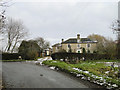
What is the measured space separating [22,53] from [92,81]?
2533 centimetres

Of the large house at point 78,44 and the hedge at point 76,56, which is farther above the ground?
the large house at point 78,44

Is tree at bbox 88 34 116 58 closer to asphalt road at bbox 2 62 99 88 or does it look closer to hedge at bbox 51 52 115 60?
hedge at bbox 51 52 115 60

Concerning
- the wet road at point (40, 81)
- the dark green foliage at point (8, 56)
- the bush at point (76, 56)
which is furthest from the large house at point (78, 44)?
the wet road at point (40, 81)

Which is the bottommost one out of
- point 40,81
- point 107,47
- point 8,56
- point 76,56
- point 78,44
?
point 40,81

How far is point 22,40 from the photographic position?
38.2 metres

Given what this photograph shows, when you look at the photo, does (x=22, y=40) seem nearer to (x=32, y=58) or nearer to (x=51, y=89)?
(x=32, y=58)

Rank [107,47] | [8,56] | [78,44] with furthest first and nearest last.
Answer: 1. [78,44]
2. [8,56]
3. [107,47]

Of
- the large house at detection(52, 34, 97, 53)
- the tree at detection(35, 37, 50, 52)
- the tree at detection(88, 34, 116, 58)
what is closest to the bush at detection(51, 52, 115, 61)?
the tree at detection(88, 34, 116, 58)

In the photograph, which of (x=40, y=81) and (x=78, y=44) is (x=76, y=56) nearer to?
(x=40, y=81)

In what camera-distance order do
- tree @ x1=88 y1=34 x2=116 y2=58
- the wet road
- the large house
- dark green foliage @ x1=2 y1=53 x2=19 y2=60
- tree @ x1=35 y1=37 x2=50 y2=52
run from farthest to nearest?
tree @ x1=35 y1=37 x2=50 y2=52, the large house, dark green foliage @ x1=2 y1=53 x2=19 y2=60, tree @ x1=88 y1=34 x2=116 y2=58, the wet road

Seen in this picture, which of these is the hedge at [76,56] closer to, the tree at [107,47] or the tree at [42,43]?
the tree at [107,47]

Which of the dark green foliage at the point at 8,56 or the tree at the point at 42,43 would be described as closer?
the dark green foliage at the point at 8,56

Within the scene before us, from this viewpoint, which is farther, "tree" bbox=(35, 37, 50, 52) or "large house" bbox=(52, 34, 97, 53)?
"tree" bbox=(35, 37, 50, 52)

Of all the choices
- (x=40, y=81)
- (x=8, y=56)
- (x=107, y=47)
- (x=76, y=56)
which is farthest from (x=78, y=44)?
(x=40, y=81)
